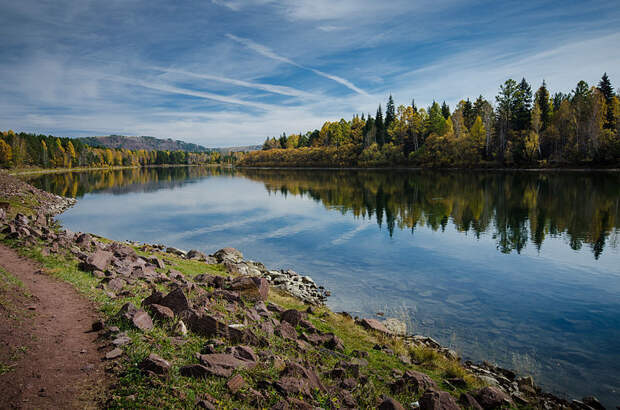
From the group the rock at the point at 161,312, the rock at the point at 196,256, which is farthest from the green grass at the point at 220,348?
the rock at the point at 196,256

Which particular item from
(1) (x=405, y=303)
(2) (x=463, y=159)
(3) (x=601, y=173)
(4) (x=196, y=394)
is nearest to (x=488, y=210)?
(1) (x=405, y=303)

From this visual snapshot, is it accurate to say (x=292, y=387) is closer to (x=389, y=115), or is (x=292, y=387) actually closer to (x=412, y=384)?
(x=412, y=384)

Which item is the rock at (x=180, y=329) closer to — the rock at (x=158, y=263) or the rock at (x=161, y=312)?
the rock at (x=161, y=312)

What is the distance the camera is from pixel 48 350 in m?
8.88

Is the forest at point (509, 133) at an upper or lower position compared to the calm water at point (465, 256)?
upper

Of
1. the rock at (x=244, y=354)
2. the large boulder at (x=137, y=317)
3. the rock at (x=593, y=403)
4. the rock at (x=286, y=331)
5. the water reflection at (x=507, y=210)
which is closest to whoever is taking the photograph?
the rock at (x=244, y=354)

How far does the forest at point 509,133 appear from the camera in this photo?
95062mm

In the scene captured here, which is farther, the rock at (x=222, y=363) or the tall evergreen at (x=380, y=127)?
the tall evergreen at (x=380, y=127)

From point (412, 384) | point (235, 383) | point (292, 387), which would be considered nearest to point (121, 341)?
point (235, 383)

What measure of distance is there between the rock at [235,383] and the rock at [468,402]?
6.13m

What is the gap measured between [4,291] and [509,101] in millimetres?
130629

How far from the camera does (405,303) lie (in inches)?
765

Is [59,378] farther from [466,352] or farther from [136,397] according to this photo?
[466,352]

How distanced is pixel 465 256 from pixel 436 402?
21252 mm
